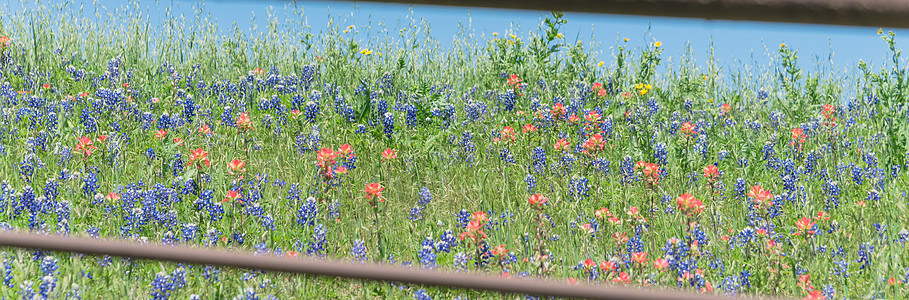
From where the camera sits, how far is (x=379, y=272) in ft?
2.31

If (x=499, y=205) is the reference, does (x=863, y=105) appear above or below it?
above

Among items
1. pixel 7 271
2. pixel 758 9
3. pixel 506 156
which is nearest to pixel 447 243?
pixel 506 156

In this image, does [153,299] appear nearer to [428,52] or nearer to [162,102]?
[162,102]

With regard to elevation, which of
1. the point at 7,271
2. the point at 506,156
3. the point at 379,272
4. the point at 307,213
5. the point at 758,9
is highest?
the point at 758,9

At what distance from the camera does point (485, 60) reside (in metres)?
6.07

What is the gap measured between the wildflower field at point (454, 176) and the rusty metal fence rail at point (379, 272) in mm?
1287

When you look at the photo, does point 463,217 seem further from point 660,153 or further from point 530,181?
point 660,153

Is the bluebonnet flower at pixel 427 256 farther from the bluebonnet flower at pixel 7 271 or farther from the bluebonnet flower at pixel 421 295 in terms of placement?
the bluebonnet flower at pixel 7 271

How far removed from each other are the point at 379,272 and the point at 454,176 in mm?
2700

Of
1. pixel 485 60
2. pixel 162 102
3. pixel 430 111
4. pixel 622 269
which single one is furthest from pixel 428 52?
→ pixel 622 269

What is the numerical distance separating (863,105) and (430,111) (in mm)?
3292

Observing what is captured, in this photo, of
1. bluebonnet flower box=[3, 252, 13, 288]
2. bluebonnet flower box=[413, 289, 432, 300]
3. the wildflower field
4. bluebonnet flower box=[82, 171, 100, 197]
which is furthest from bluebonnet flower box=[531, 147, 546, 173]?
bluebonnet flower box=[3, 252, 13, 288]

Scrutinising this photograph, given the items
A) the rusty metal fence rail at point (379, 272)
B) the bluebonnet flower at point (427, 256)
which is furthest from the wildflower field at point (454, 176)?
the rusty metal fence rail at point (379, 272)

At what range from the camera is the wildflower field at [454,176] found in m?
2.39
